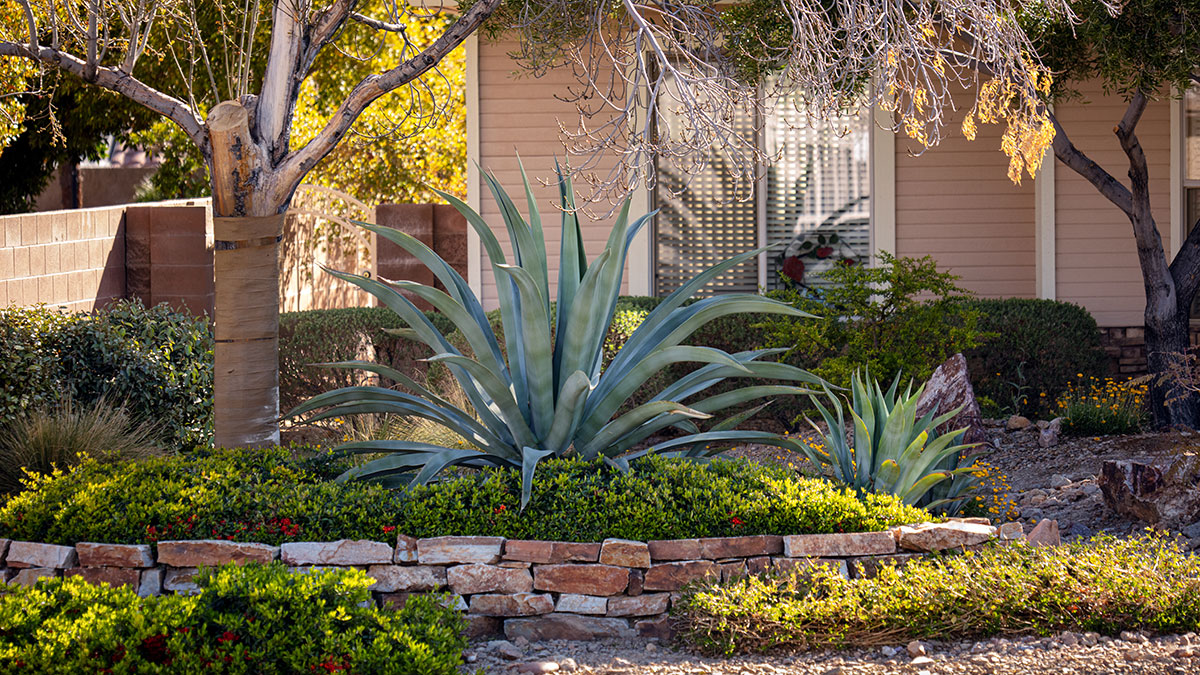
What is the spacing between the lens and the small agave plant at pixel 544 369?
482 centimetres

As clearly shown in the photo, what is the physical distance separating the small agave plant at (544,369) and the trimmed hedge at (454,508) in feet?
0.82

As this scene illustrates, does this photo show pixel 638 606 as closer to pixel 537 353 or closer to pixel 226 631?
pixel 537 353

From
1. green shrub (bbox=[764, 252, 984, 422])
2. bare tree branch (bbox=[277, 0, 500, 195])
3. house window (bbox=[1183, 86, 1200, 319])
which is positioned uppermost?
house window (bbox=[1183, 86, 1200, 319])

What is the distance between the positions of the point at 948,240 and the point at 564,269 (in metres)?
5.66

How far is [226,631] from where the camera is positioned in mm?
3477

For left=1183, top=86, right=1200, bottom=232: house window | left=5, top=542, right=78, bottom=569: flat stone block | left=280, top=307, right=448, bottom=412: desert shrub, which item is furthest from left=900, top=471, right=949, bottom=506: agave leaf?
left=1183, top=86, right=1200, bottom=232: house window

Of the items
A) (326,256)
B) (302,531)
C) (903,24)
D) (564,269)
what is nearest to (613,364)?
(564,269)

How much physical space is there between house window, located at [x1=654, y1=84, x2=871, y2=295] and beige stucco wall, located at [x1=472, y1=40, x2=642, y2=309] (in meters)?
0.49

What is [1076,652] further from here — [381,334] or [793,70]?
[381,334]

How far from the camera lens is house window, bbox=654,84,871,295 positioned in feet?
32.1

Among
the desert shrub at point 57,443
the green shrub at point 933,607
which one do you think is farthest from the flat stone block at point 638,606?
the desert shrub at point 57,443

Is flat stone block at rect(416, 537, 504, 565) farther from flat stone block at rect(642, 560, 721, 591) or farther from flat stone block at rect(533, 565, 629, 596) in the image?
flat stone block at rect(642, 560, 721, 591)

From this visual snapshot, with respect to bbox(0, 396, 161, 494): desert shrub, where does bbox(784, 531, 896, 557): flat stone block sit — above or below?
below

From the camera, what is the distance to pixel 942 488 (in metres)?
5.44
